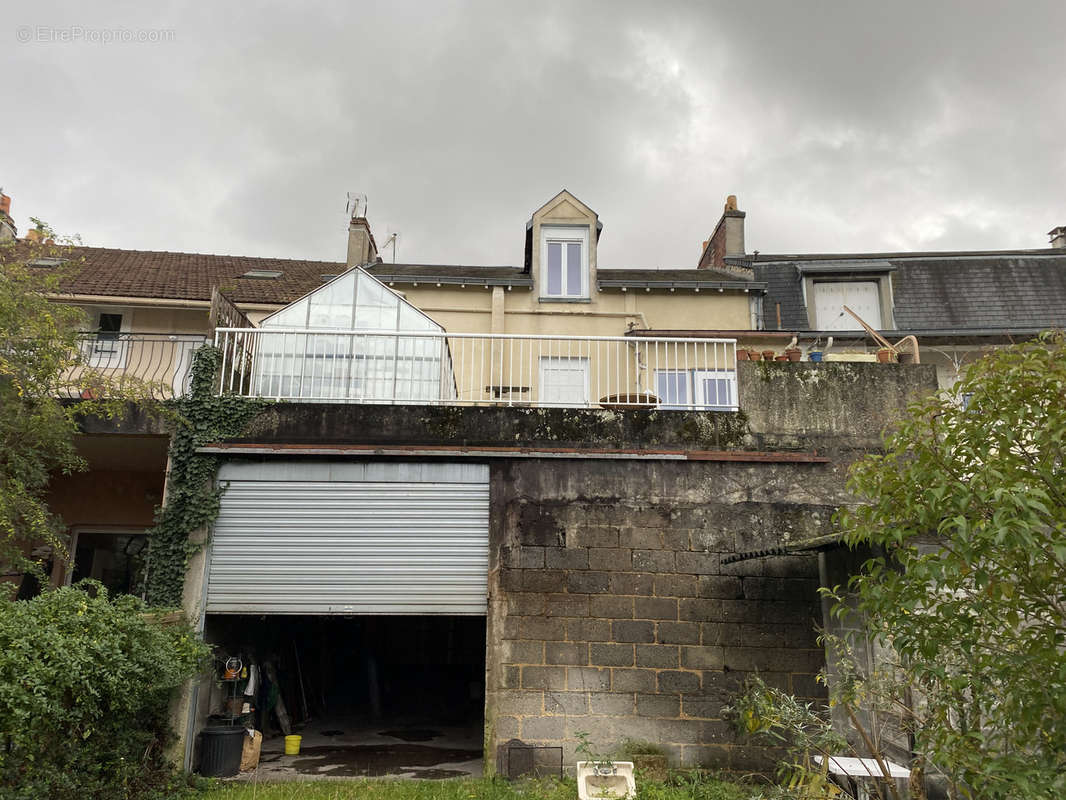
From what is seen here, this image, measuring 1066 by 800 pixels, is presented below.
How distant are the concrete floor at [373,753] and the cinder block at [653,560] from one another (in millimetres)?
2839

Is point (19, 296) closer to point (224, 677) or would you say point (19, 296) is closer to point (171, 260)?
point (224, 677)

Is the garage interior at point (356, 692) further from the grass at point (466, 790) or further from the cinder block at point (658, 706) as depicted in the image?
the cinder block at point (658, 706)

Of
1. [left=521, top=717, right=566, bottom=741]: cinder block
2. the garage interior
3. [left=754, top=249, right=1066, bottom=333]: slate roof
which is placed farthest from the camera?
[left=754, top=249, right=1066, bottom=333]: slate roof

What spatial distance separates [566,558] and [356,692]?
8.56m

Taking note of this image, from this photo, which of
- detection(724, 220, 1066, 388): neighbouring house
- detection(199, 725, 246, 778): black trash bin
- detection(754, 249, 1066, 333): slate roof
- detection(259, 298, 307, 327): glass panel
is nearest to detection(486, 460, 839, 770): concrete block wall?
detection(199, 725, 246, 778): black trash bin

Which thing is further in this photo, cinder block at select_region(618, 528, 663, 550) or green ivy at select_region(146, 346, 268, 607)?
cinder block at select_region(618, 528, 663, 550)

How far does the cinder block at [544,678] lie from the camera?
7699 millimetres

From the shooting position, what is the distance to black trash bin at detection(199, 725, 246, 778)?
7.77 meters

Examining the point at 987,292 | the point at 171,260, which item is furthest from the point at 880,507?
the point at 171,260

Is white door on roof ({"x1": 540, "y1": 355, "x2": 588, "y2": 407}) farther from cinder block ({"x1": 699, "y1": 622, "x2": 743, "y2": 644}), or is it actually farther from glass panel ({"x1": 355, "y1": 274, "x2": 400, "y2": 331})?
cinder block ({"x1": 699, "y1": 622, "x2": 743, "y2": 644})

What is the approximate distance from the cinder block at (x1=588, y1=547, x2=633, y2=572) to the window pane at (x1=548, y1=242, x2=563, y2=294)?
25.8 feet

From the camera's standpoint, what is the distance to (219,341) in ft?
29.4

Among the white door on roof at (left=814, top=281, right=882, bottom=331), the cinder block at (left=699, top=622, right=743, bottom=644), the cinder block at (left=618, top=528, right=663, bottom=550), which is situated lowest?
the cinder block at (left=699, top=622, right=743, bottom=644)

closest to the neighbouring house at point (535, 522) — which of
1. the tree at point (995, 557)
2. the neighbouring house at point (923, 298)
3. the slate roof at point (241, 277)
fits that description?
the tree at point (995, 557)
